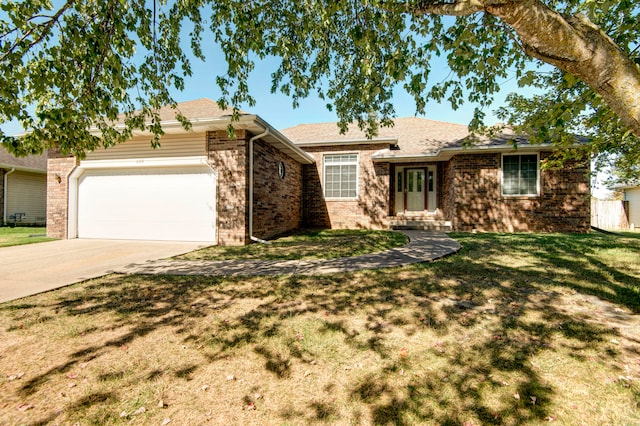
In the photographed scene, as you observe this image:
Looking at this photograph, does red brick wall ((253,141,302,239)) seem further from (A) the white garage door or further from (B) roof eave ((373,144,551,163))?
(B) roof eave ((373,144,551,163))

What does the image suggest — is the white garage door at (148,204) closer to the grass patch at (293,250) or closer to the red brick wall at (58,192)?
the red brick wall at (58,192)

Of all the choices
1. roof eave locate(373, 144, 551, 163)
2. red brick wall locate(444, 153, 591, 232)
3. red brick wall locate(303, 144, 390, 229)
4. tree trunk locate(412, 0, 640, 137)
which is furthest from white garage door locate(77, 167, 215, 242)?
red brick wall locate(444, 153, 591, 232)

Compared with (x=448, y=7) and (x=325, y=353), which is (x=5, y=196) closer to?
(x=325, y=353)

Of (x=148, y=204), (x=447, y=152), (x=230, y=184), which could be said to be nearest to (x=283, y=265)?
(x=230, y=184)

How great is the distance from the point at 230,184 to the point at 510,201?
36.2 feet

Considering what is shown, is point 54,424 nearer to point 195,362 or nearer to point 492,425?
point 195,362

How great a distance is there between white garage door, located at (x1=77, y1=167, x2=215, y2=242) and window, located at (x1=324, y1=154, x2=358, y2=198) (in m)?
6.49

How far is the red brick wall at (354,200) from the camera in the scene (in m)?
13.2

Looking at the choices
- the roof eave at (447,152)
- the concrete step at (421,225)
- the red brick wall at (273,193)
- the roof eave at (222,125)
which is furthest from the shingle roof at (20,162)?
the concrete step at (421,225)

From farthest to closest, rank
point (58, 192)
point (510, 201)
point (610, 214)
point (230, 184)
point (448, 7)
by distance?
point (610, 214) < point (510, 201) < point (58, 192) < point (230, 184) < point (448, 7)

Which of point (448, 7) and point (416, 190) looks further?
point (416, 190)

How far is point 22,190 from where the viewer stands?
15.2 meters

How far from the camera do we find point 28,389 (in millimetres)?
2139

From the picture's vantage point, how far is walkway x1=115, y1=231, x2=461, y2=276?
5387 mm
